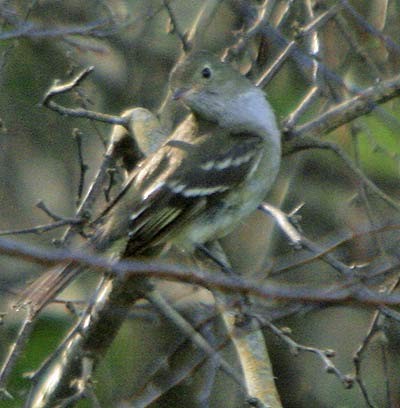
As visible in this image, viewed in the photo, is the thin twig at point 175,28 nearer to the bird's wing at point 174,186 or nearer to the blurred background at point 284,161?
the blurred background at point 284,161

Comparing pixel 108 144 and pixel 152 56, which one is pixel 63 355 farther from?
pixel 152 56

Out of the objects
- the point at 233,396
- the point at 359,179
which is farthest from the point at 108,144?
the point at 233,396

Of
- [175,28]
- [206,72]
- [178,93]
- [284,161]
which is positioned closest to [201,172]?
[178,93]

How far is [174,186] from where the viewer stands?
512 cm

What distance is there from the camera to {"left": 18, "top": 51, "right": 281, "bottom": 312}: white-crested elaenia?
502 cm

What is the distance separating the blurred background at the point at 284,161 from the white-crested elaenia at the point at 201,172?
0.95ft

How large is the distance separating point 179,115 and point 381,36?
75.0 inches

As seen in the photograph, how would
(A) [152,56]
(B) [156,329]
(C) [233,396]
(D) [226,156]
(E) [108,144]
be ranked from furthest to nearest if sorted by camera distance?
(A) [152,56] < (B) [156,329] < (C) [233,396] < (E) [108,144] < (D) [226,156]

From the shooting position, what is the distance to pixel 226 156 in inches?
209

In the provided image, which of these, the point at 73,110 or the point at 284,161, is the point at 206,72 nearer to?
the point at 73,110

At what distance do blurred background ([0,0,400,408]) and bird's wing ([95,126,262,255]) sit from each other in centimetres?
49

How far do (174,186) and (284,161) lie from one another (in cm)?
195

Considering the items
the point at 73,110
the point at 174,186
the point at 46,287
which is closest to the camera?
the point at 46,287

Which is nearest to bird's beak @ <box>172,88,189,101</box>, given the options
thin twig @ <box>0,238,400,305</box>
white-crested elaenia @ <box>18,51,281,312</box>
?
white-crested elaenia @ <box>18,51,281,312</box>
